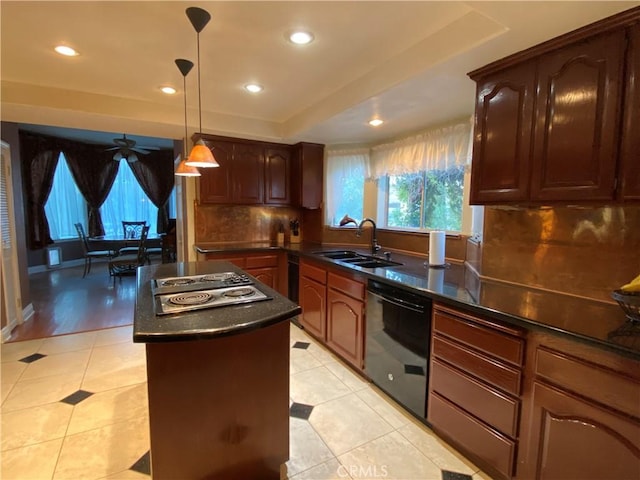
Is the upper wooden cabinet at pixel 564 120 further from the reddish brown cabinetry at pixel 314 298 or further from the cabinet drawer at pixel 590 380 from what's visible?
the reddish brown cabinetry at pixel 314 298

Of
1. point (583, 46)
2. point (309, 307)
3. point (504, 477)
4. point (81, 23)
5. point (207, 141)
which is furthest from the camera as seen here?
point (207, 141)

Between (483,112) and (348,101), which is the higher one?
(348,101)

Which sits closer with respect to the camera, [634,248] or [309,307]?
[634,248]

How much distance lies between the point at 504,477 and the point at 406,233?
217 centimetres

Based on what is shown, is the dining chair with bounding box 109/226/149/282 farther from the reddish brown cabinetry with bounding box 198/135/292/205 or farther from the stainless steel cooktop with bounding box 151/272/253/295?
the stainless steel cooktop with bounding box 151/272/253/295

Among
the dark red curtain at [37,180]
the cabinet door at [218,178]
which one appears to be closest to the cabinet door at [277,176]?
the cabinet door at [218,178]

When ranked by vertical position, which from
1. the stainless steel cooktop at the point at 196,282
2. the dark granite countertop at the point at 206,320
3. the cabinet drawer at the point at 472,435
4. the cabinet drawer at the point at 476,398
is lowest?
the cabinet drawer at the point at 472,435

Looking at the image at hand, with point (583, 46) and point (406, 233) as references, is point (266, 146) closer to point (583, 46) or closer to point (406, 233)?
point (406, 233)

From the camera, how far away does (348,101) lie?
257cm

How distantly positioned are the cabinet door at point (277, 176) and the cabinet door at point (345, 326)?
5.51 ft

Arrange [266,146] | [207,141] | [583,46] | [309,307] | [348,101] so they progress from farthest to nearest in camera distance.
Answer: [266,146], [207,141], [309,307], [348,101], [583,46]

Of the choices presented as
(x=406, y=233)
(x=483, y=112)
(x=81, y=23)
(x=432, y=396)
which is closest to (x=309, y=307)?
(x=406, y=233)

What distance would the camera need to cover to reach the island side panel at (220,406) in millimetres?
1299

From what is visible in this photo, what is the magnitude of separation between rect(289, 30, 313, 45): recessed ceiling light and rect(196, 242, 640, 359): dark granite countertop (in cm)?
156
